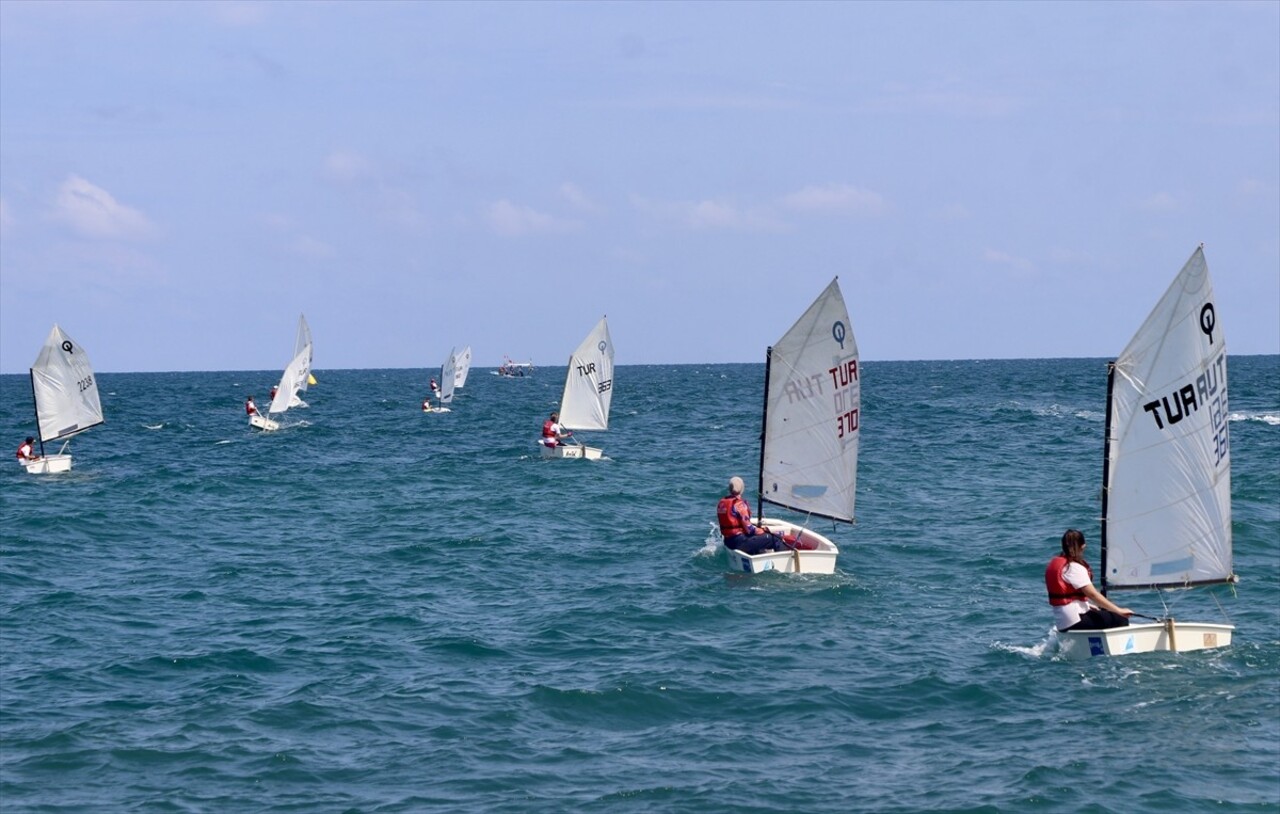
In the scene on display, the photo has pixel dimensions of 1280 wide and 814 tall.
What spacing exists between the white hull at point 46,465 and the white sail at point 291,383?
2287cm

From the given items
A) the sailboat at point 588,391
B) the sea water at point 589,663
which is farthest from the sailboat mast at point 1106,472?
the sailboat at point 588,391

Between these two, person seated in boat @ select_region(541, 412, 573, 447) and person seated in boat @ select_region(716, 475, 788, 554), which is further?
person seated in boat @ select_region(541, 412, 573, 447)

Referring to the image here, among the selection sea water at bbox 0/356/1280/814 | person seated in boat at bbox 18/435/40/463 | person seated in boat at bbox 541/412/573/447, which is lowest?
sea water at bbox 0/356/1280/814

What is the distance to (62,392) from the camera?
46219mm

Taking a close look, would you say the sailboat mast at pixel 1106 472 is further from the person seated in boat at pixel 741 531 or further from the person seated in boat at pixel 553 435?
the person seated in boat at pixel 553 435

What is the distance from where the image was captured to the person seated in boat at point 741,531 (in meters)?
25.3

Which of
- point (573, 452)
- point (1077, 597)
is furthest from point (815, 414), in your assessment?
point (573, 452)

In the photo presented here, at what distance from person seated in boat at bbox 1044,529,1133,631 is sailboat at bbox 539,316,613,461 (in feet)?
97.2

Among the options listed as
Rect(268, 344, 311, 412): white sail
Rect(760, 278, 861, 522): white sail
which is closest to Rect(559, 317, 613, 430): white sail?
Rect(760, 278, 861, 522): white sail

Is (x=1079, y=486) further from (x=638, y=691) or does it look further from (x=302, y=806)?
(x=302, y=806)

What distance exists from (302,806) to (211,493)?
2828 cm

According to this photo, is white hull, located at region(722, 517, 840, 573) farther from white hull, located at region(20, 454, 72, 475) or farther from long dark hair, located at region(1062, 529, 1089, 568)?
white hull, located at region(20, 454, 72, 475)

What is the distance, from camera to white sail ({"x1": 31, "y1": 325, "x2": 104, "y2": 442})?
1793 inches

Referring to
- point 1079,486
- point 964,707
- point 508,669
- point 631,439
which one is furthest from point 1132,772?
point 631,439
